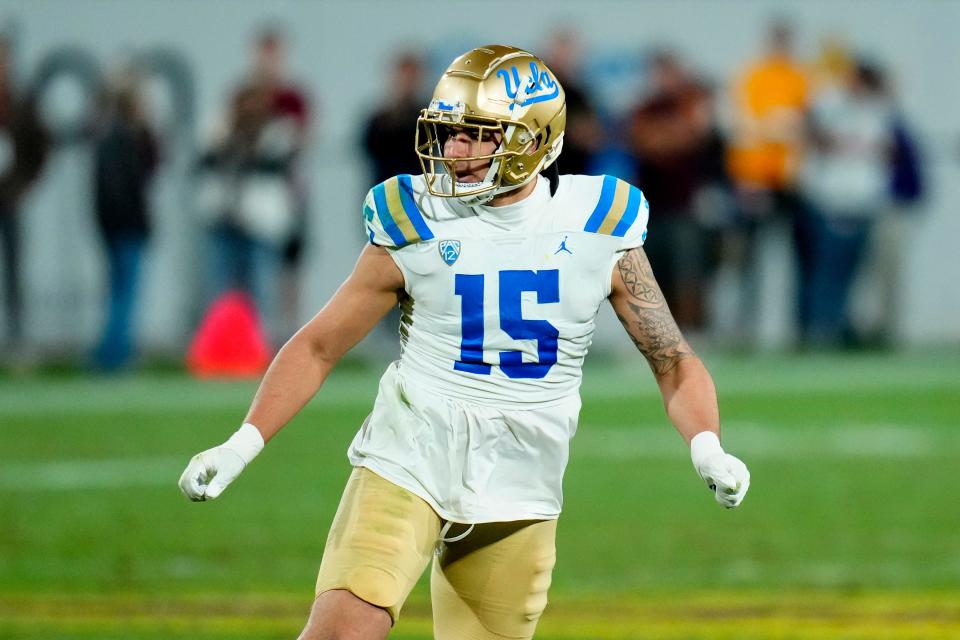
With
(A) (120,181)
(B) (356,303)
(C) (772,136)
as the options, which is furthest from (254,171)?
(B) (356,303)

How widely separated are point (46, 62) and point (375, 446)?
37.7 feet

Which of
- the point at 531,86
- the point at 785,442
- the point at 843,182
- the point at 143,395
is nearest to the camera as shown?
the point at 531,86

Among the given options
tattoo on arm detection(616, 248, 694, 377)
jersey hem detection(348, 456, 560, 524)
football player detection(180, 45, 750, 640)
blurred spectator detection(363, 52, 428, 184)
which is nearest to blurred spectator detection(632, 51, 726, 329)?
blurred spectator detection(363, 52, 428, 184)

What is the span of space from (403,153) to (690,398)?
30.9 feet

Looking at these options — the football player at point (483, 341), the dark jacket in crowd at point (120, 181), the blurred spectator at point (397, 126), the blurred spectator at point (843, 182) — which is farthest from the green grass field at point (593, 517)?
the football player at point (483, 341)

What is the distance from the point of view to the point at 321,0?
16.0m

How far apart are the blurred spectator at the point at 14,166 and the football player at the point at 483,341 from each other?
1026 centimetres

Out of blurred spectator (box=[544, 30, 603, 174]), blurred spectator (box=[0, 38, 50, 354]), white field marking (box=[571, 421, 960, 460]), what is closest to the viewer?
white field marking (box=[571, 421, 960, 460])

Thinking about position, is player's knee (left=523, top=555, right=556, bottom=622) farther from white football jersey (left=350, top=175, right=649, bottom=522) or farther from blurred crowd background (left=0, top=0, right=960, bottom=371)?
blurred crowd background (left=0, top=0, right=960, bottom=371)

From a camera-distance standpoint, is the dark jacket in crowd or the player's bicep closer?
the player's bicep

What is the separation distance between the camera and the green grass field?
Result: 6.70m

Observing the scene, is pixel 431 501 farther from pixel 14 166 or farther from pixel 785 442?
pixel 14 166

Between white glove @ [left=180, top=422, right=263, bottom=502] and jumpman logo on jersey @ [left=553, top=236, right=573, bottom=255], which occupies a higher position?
jumpman logo on jersey @ [left=553, top=236, right=573, bottom=255]

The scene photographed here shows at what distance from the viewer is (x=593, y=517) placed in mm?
8773
